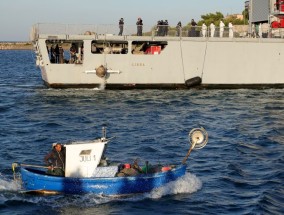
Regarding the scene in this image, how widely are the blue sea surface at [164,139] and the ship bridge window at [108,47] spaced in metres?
4.00

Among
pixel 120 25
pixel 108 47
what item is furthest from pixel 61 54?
pixel 120 25

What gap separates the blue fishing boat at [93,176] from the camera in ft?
71.4

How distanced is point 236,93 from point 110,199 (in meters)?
33.0

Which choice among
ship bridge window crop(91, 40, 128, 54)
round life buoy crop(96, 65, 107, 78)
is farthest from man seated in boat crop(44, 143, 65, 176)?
ship bridge window crop(91, 40, 128, 54)

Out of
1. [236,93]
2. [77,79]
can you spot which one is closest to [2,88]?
[77,79]

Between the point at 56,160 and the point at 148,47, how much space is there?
108 feet

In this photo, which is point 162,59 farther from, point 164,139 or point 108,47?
point 164,139

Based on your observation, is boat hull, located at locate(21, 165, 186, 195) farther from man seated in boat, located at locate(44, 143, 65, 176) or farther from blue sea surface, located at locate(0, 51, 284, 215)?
man seated in boat, located at locate(44, 143, 65, 176)

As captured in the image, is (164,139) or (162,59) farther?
(162,59)

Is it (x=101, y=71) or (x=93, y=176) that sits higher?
(x=101, y=71)

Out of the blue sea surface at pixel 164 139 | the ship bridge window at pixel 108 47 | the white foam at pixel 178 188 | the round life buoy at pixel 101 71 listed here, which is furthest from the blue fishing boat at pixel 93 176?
the ship bridge window at pixel 108 47

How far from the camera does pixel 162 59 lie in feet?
172

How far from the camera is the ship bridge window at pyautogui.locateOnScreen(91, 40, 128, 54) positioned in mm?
52691

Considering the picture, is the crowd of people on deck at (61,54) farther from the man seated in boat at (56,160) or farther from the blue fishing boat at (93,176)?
the man seated in boat at (56,160)
